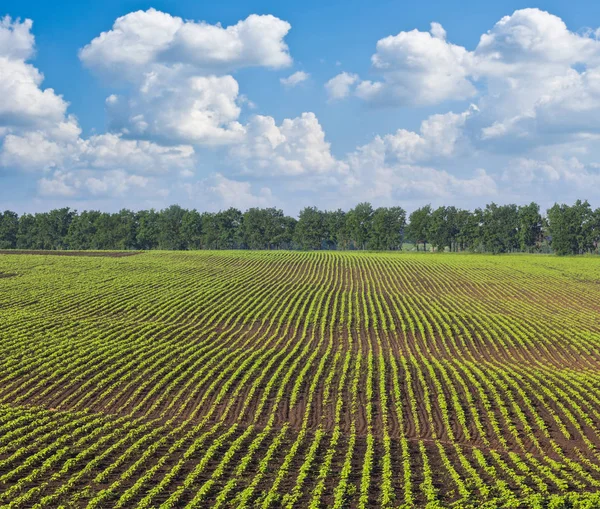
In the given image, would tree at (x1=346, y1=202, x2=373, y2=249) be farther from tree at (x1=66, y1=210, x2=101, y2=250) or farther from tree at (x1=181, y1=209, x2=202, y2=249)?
tree at (x1=66, y1=210, x2=101, y2=250)

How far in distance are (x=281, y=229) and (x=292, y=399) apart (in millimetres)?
146814

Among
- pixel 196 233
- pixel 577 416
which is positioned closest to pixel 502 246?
pixel 196 233

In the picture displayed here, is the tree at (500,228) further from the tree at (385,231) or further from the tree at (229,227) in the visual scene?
the tree at (229,227)

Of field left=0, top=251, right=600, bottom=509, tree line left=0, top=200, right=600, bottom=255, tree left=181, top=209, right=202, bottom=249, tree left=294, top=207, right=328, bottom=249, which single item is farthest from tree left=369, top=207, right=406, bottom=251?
field left=0, top=251, right=600, bottom=509

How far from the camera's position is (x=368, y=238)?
167 m

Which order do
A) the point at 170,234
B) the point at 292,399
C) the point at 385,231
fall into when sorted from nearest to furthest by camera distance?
the point at 292,399
the point at 385,231
the point at 170,234

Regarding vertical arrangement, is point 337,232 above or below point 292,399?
above

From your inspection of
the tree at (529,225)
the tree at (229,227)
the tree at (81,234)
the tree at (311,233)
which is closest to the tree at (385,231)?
the tree at (311,233)

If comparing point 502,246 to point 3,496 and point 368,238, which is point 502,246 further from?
point 3,496

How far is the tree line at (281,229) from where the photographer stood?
153750mm

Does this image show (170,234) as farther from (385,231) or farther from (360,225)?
(385,231)

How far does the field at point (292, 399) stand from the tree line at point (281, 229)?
319 feet

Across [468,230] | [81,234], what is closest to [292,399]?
[468,230]

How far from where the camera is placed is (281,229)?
17450cm
